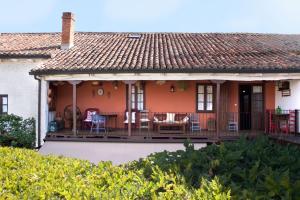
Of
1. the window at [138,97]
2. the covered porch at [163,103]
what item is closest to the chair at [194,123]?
A: the covered porch at [163,103]

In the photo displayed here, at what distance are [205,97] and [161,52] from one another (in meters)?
2.75

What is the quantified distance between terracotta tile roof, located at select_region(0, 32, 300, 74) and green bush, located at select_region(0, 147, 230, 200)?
9.04 meters

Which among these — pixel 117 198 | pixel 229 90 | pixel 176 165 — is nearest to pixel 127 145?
pixel 229 90

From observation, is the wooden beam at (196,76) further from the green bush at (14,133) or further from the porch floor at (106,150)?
the green bush at (14,133)

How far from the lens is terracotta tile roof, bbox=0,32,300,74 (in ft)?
46.6

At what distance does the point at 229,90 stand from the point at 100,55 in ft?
19.0

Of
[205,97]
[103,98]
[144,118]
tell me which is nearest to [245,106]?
[205,97]

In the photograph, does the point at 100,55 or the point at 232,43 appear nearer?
the point at 100,55

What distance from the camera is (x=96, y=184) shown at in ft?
15.2

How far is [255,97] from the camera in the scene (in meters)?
16.9

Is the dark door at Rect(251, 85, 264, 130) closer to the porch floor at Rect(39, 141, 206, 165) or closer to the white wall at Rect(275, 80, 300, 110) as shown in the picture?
the white wall at Rect(275, 80, 300, 110)

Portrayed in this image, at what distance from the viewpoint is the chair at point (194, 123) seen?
15.9 metres

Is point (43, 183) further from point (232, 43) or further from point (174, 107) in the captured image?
point (232, 43)

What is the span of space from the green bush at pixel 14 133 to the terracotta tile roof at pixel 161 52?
2177 mm
